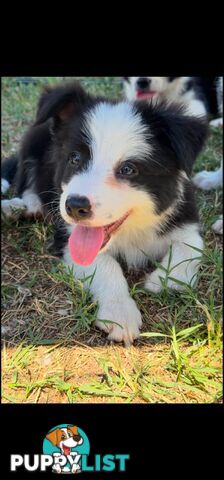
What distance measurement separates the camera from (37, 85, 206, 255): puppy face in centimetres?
242

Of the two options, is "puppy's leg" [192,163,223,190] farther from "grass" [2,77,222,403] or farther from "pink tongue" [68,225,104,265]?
"pink tongue" [68,225,104,265]

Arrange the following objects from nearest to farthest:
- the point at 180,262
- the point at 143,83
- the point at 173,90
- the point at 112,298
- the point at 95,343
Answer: the point at 95,343 → the point at 112,298 → the point at 180,262 → the point at 143,83 → the point at 173,90

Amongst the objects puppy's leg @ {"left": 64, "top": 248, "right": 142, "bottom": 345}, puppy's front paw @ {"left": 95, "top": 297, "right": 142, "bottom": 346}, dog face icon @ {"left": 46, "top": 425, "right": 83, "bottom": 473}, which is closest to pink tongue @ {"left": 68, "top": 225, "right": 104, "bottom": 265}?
puppy's leg @ {"left": 64, "top": 248, "right": 142, "bottom": 345}

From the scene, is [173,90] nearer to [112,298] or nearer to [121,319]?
[112,298]

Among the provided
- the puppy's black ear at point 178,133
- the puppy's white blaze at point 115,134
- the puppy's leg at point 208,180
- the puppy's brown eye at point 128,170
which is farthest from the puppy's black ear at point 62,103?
the puppy's leg at point 208,180

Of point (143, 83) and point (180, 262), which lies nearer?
point (180, 262)

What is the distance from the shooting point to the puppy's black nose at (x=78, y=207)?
233 cm

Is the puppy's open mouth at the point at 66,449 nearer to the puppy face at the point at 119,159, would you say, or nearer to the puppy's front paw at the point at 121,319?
the puppy's front paw at the point at 121,319

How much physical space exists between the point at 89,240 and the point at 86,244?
0.03m

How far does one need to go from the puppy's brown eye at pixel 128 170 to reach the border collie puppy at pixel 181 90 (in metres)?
2.47

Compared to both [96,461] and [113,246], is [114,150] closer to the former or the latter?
[113,246]

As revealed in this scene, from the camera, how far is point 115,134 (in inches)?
100

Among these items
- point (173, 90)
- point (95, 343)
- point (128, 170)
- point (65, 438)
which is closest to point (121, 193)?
point (128, 170)

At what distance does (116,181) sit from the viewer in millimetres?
2482
